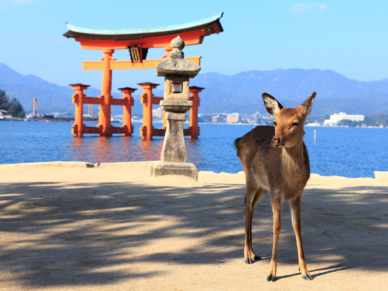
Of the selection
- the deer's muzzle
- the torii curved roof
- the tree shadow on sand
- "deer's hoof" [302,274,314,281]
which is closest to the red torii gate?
the torii curved roof

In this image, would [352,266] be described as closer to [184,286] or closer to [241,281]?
[241,281]

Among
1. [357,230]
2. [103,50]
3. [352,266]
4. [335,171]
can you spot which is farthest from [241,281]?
[103,50]

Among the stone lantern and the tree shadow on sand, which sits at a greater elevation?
the stone lantern

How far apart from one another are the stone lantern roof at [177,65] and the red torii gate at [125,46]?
48.4 feet

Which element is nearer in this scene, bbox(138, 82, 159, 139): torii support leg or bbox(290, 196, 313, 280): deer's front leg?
bbox(290, 196, 313, 280): deer's front leg

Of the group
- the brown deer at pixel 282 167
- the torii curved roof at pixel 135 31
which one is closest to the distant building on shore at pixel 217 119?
the torii curved roof at pixel 135 31

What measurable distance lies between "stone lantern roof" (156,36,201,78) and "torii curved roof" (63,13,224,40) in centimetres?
1473

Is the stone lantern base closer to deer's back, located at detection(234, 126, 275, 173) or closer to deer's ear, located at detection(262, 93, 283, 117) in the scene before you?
deer's back, located at detection(234, 126, 275, 173)

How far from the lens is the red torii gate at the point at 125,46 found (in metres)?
22.3

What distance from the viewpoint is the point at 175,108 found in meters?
7.46

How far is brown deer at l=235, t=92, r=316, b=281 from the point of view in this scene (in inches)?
102

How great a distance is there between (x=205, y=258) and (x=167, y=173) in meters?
4.15

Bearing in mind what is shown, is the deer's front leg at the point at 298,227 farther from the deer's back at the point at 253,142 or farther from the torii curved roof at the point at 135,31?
the torii curved roof at the point at 135,31

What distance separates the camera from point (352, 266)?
119 inches
